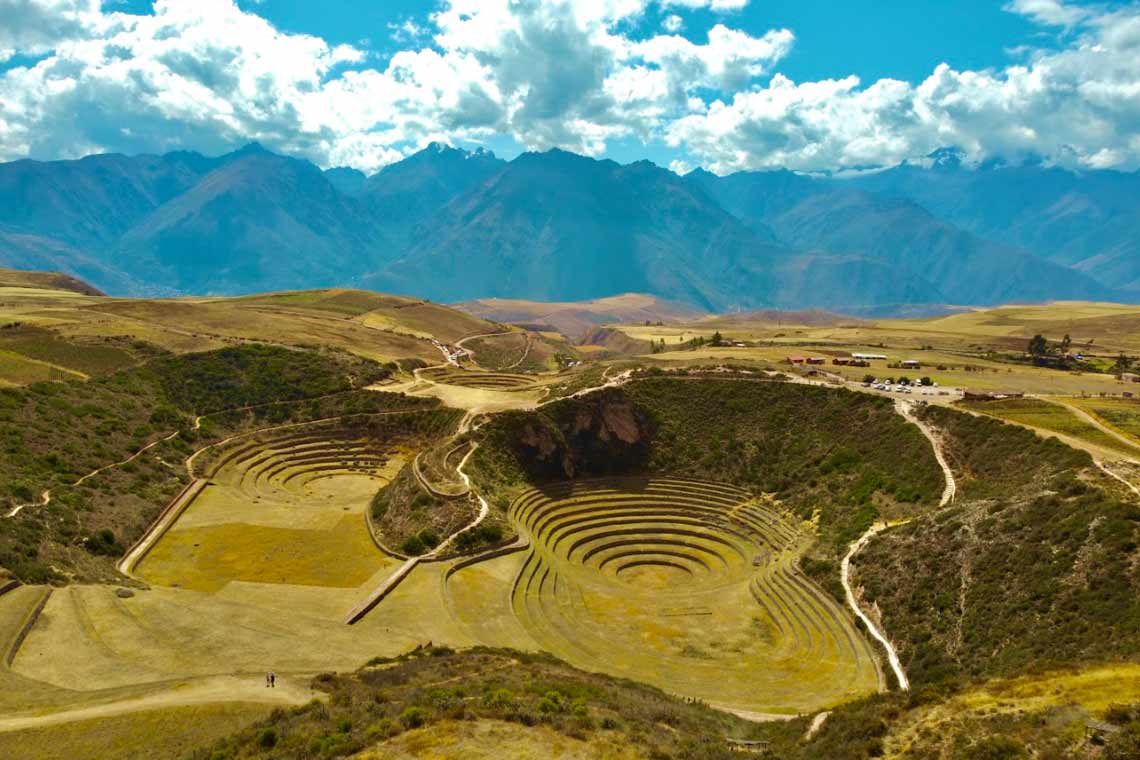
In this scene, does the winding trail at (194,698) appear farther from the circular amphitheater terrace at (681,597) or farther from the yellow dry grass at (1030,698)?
the yellow dry grass at (1030,698)

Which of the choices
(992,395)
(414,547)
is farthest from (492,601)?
(992,395)

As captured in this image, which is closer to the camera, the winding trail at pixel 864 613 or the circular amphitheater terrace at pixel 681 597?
the winding trail at pixel 864 613

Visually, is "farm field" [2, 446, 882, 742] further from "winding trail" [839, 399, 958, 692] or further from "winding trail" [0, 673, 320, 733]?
"winding trail" [839, 399, 958, 692]

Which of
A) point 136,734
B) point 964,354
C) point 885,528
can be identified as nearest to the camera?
point 136,734

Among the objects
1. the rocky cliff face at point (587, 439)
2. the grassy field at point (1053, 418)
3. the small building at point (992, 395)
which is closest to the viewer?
the grassy field at point (1053, 418)

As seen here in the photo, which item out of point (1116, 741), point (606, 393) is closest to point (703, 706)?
point (1116, 741)

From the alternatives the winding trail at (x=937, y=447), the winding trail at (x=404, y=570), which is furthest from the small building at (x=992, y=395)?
the winding trail at (x=404, y=570)

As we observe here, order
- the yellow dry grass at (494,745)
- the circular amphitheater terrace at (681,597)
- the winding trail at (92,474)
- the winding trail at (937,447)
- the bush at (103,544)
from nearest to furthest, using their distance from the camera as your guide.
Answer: the yellow dry grass at (494,745), the circular amphitheater terrace at (681,597), the winding trail at (92,474), the bush at (103,544), the winding trail at (937,447)

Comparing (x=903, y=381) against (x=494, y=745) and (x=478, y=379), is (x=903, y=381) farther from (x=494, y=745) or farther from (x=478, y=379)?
(x=494, y=745)

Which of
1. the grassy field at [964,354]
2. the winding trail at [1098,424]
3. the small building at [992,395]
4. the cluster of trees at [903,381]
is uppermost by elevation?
the grassy field at [964,354]

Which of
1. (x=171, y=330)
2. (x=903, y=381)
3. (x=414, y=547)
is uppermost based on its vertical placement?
(x=171, y=330)

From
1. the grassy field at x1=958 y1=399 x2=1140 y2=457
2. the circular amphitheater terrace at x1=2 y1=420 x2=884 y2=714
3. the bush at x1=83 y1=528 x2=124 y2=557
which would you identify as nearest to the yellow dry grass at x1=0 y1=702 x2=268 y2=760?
the circular amphitheater terrace at x1=2 y1=420 x2=884 y2=714
